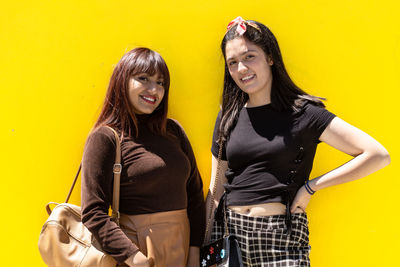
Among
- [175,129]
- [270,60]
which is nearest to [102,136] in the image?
[175,129]

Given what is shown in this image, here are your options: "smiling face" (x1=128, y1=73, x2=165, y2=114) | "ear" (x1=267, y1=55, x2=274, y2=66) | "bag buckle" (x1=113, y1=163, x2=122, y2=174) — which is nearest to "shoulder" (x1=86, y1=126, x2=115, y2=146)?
"bag buckle" (x1=113, y1=163, x2=122, y2=174)

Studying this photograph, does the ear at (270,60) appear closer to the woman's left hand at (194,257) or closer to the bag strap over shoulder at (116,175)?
the bag strap over shoulder at (116,175)

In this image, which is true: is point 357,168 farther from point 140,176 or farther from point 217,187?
point 140,176

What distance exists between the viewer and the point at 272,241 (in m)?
2.13

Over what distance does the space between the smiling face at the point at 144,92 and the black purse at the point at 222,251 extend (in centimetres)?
46

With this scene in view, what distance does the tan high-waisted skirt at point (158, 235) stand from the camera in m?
2.13

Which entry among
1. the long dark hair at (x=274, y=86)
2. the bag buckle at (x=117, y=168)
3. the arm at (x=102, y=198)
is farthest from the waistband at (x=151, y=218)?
the long dark hair at (x=274, y=86)

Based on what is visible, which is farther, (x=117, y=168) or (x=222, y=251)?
(x=222, y=251)

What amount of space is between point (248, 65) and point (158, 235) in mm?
1016

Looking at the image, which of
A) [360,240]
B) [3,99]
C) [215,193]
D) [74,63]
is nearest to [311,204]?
[360,240]

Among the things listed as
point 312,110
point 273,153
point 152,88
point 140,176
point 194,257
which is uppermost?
point 152,88

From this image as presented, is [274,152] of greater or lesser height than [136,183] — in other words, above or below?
above

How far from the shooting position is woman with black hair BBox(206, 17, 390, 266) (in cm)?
210

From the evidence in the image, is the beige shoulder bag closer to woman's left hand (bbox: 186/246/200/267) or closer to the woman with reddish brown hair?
the woman with reddish brown hair
